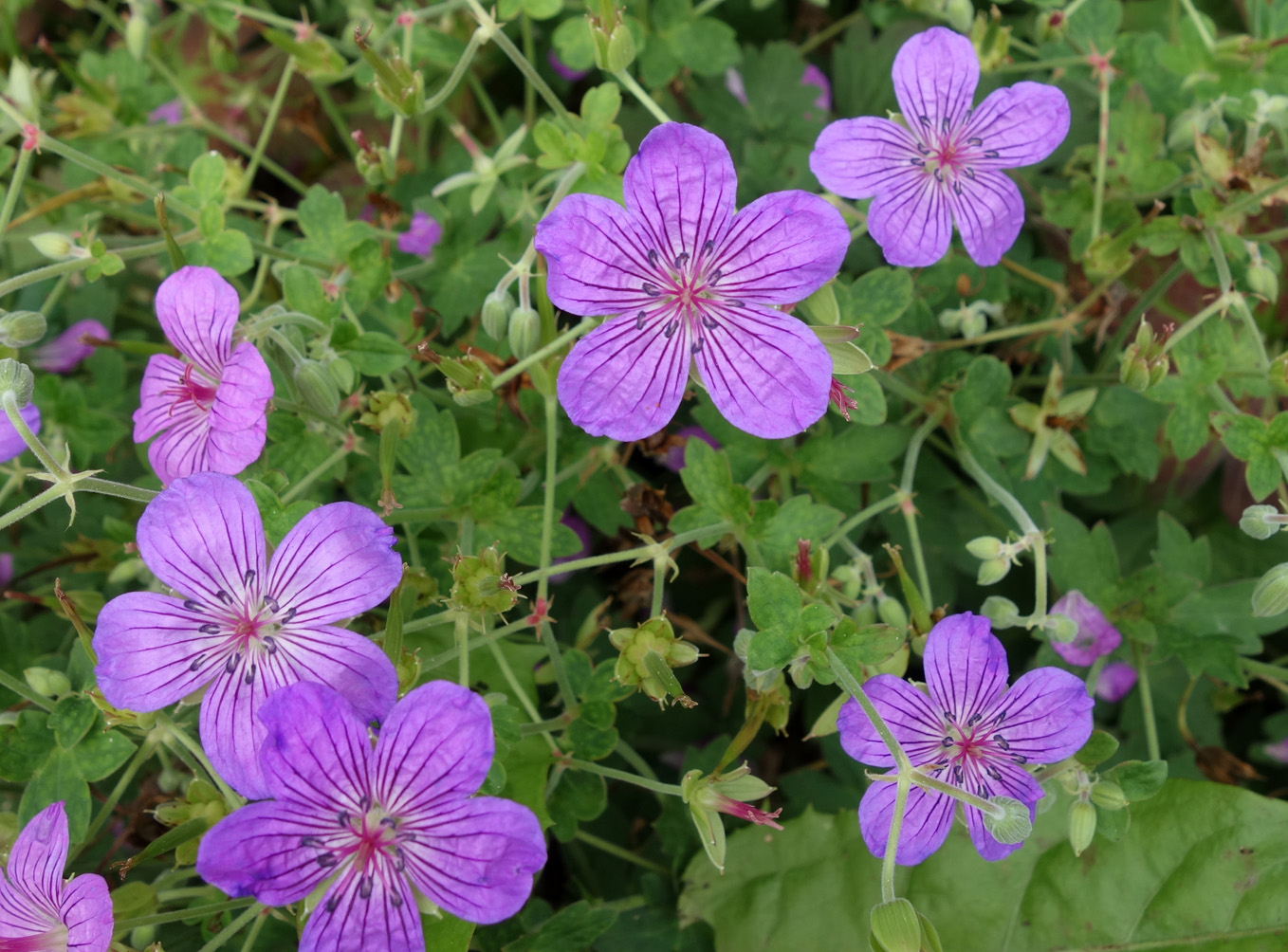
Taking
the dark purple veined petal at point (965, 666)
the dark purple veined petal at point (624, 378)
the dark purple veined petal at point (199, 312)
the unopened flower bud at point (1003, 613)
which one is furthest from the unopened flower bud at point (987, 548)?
the dark purple veined petal at point (199, 312)

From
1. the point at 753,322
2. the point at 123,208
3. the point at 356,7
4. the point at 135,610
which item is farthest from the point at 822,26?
the point at 135,610

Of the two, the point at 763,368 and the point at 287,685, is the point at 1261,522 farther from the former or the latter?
the point at 287,685

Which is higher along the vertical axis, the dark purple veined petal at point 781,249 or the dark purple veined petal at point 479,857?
the dark purple veined petal at point 781,249

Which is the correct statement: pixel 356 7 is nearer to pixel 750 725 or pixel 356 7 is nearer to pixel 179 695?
pixel 179 695

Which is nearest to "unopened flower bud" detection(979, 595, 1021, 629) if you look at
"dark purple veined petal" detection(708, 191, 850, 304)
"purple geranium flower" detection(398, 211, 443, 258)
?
"dark purple veined petal" detection(708, 191, 850, 304)

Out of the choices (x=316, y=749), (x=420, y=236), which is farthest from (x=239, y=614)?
(x=420, y=236)

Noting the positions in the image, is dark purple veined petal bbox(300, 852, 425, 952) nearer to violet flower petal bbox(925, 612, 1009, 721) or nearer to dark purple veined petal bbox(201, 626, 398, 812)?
dark purple veined petal bbox(201, 626, 398, 812)

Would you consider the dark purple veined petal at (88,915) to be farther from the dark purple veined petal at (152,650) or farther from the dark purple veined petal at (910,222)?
the dark purple veined petal at (910,222)

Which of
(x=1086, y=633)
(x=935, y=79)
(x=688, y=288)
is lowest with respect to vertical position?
(x=1086, y=633)
